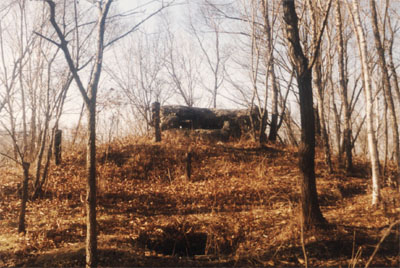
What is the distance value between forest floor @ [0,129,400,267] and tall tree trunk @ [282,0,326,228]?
0.29 m

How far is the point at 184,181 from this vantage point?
855cm

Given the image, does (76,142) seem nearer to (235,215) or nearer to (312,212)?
(235,215)

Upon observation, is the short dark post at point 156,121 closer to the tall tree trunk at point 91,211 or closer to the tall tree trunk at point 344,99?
the tall tree trunk at point 344,99

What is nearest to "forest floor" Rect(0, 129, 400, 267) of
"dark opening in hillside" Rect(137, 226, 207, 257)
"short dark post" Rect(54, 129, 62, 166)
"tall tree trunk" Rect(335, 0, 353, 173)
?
"dark opening in hillside" Rect(137, 226, 207, 257)

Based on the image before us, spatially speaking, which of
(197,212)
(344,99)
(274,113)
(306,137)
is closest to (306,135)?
(306,137)

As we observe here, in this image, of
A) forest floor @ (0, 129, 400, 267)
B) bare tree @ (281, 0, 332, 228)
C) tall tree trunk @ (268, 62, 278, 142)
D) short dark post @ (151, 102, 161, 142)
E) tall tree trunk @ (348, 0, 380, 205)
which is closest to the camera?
forest floor @ (0, 129, 400, 267)

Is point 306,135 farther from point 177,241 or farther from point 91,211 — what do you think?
point 91,211

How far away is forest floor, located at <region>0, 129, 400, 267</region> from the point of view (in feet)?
14.6

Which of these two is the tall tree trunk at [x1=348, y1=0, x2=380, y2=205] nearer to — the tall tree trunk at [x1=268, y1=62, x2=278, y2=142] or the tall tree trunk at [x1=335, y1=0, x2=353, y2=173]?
the tall tree trunk at [x1=335, y1=0, x2=353, y2=173]

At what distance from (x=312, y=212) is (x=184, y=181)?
14.4ft

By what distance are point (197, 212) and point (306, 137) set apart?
3.09 metres

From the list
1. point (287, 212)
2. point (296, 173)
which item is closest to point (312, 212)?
point (287, 212)

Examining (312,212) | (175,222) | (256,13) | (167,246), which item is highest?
(256,13)

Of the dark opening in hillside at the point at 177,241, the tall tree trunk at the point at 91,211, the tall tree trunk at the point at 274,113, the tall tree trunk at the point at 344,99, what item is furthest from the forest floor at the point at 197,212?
the tall tree trunk at the point at 274,113
